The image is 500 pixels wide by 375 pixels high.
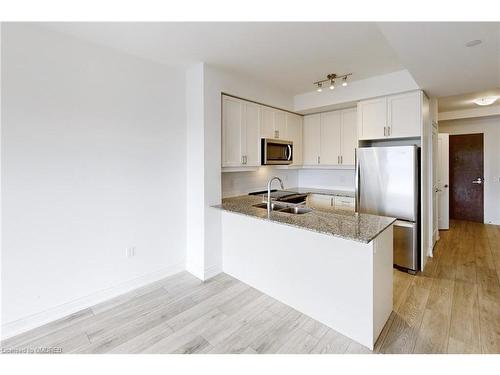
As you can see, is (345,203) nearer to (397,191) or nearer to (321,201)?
(321,201)

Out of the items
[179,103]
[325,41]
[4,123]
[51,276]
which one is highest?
[325,41]

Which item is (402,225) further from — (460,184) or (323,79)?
(460,184)

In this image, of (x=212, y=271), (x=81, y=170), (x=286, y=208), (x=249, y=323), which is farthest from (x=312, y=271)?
(x=81, y=170)

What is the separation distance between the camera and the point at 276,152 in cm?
400

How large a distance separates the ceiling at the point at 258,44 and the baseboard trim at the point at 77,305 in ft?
8.24

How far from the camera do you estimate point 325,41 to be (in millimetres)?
2449

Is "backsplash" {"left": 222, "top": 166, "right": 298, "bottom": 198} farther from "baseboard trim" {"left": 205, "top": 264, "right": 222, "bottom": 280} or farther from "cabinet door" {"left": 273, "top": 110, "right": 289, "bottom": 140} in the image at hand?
"baseboard trim" {"left": 205, "top": 264, "right": 222, "bottom": 280}

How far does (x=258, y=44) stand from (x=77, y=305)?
10.2 ft

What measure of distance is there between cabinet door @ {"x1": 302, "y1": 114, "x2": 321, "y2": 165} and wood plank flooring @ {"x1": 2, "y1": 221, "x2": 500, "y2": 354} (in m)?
2.36

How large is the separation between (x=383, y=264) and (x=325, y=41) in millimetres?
2121

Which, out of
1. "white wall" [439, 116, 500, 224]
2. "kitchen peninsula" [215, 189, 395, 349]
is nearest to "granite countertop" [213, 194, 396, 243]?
"kitchen peninsula" [215, 189, 395, 349]

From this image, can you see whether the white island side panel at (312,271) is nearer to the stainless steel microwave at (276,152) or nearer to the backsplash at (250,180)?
the backsplash at (250,180)
